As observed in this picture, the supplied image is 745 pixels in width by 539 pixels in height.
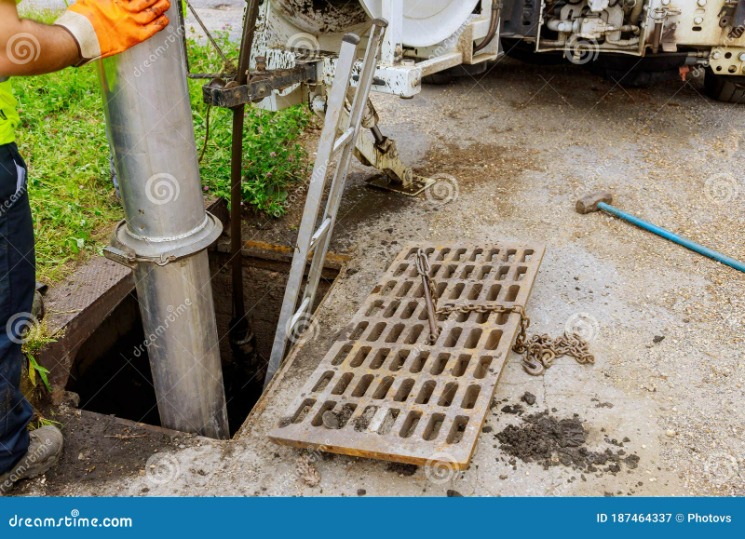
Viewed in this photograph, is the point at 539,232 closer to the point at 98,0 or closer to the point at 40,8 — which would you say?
the point at 98,0

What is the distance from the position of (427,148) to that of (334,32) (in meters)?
1.56

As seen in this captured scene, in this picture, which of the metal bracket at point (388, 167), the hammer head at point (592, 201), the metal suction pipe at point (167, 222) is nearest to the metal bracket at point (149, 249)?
the metal suction pipe at point (167, 222)

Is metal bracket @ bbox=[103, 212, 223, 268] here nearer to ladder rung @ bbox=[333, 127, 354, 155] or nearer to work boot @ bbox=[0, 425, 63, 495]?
work boot @ bbox=[0, 425, 63, 495]

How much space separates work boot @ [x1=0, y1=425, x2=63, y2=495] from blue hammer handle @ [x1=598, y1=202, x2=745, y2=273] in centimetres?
329

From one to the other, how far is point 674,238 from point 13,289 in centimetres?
339

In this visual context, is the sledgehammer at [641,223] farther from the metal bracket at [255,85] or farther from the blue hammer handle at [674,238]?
the metal bracket at [255,85]

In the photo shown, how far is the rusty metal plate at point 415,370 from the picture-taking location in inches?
98.6

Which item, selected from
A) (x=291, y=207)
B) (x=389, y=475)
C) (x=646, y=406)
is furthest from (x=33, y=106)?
(x=646, y=406)

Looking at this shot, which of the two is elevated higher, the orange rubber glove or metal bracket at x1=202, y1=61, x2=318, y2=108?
the orange rubber glove

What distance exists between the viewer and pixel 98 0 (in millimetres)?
2180

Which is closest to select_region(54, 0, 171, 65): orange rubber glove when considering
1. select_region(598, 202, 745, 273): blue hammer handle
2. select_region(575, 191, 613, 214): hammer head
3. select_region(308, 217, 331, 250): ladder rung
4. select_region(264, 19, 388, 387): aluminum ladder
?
select_region(264, 19, 388, 387): aluminum ladder

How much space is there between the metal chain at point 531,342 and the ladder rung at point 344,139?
0.67m

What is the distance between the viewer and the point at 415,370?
292 cm

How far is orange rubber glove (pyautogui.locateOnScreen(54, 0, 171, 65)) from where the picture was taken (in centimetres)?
213
